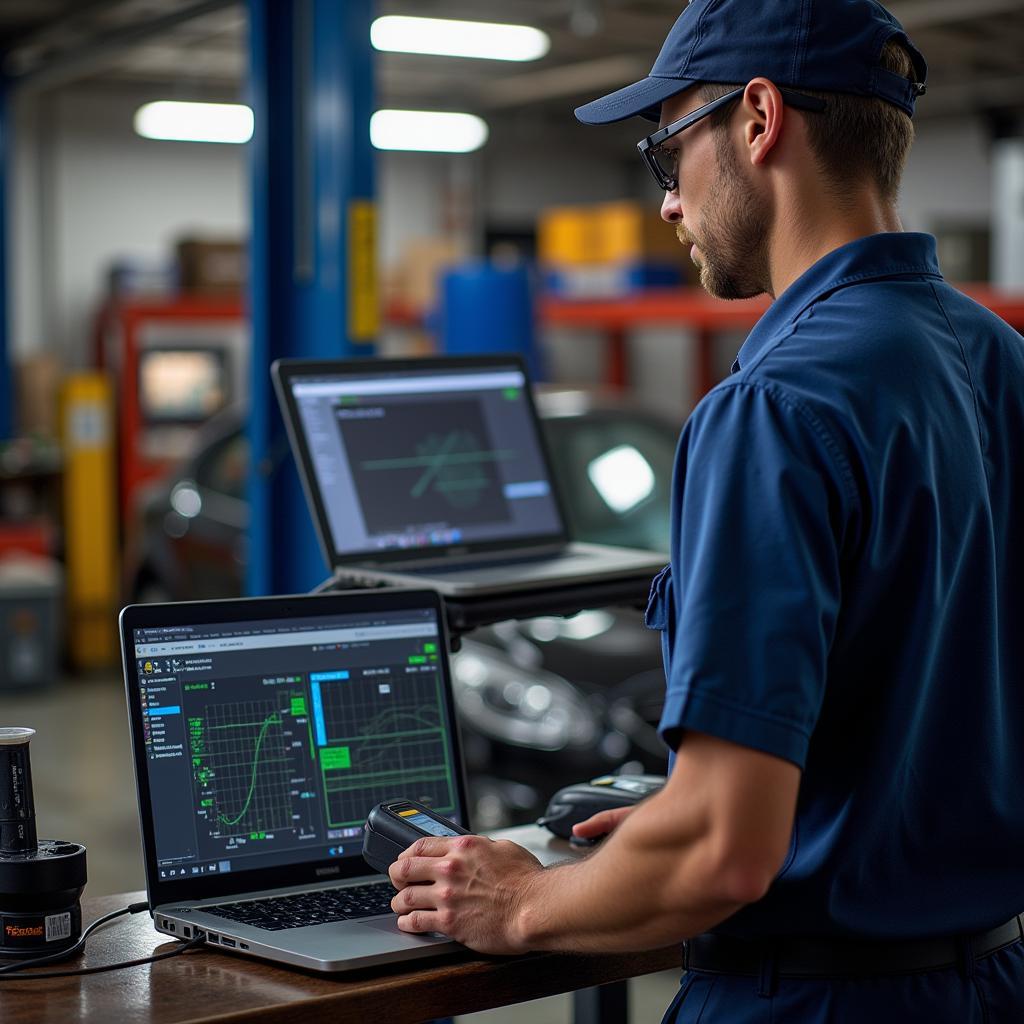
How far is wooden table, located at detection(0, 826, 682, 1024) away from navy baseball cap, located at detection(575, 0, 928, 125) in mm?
912

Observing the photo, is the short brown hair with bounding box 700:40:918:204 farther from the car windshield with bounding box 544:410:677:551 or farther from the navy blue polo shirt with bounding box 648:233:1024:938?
the car windshield with bounding box 544:410:677:551

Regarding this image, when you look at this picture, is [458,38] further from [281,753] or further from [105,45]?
[281,753]

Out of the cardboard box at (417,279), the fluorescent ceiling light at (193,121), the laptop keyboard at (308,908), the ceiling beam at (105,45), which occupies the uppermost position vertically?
the fluorescent ceiling light at (193,121)

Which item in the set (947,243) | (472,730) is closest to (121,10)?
(947,243)

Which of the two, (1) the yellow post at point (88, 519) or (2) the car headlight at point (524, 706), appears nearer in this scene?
(2) the car headlight at point (524, 706)

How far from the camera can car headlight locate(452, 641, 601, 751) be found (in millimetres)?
4066

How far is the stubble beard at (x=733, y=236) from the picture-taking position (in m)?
1.48

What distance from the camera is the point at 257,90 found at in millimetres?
4516

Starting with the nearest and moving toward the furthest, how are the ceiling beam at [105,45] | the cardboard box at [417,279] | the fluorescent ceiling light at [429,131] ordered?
the ceiling beam at [105,45]
the cardboard box at [417,279]
the fluorescent ceiling light at [429,131]

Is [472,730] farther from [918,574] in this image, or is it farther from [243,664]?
[918,574]

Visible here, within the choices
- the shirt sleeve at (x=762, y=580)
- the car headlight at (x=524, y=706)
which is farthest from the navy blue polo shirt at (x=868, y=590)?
the car headlight at (x=524, y=706)

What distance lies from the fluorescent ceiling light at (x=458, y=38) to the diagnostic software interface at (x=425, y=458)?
24.4 ft

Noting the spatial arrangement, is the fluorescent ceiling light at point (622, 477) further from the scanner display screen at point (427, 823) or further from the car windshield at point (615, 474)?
the scanner display screen at point (427, 823)

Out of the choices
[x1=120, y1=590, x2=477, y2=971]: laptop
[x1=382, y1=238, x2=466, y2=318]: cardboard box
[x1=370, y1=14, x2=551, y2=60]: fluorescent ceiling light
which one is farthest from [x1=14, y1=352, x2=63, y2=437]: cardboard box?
[x1=120, y1=590, x2=477, y2=971]: laptop
